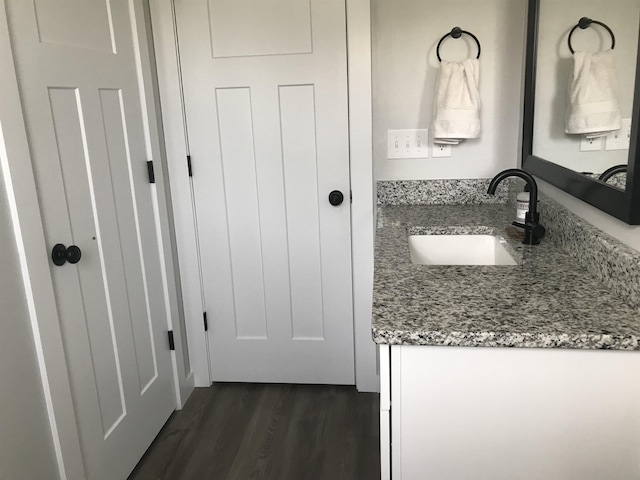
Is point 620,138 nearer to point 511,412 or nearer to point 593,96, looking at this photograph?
point 593,96

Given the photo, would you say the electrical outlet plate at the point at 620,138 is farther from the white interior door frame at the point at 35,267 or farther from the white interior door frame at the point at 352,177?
the white interior door frame at the point at 35,267

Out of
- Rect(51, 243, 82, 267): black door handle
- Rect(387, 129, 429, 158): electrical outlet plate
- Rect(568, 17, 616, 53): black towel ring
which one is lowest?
Rect(51, 243, 82, 267): black door handle

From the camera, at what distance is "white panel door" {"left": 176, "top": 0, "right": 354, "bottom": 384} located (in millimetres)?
2150

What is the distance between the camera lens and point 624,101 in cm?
117

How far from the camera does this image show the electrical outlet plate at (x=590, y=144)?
1.32 metres

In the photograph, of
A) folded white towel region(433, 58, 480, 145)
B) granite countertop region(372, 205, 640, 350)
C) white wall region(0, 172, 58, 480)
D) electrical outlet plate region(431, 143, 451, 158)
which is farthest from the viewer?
electrical outlet plate region(431, 143, 451, 158)

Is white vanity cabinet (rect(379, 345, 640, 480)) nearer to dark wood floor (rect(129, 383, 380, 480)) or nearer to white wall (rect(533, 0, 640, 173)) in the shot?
white wall (rect(533, 0, 640, 173))

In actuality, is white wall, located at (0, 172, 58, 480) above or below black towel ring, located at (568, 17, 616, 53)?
below

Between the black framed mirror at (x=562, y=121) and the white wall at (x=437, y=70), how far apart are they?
15cm

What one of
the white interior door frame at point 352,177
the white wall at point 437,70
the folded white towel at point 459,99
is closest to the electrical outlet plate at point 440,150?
the white wall at point 437,70

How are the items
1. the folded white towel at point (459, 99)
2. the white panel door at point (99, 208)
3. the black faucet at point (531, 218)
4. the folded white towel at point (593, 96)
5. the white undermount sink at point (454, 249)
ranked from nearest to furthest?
the folded white towel at point (593, 96)
the white panel door at point (99, 208)
the black faucet at point (531, 218)
the white undermount sink at point (454, 249)
the folded white towel at point (459, 99)

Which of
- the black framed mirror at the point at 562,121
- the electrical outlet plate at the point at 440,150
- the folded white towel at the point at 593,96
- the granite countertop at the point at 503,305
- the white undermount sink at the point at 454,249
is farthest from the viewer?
the electrical outlet plate at the point at 440,150

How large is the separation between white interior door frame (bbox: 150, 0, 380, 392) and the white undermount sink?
0.41 meters

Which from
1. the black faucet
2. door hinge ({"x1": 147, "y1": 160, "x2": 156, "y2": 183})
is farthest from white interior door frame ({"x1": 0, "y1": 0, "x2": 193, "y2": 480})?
the black faucet
